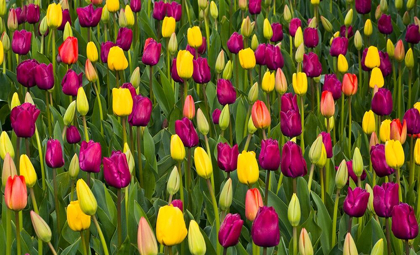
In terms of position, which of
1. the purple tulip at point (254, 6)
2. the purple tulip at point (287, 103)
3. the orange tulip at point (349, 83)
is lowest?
the purple tulip at point (254, 6)

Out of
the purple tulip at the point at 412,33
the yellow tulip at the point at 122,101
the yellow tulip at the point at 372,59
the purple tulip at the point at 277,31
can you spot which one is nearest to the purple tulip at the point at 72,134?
the yellow tulip at the point at 122,101

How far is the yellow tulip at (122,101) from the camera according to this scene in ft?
8.07

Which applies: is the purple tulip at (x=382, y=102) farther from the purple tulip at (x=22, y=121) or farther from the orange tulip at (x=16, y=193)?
the orange tulip at (x=16, y=193)

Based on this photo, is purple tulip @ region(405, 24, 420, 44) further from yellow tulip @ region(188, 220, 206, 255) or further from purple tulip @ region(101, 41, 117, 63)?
yellow tulip @ region(188, 220, 206, 255)

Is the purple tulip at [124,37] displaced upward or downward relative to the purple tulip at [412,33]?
upward

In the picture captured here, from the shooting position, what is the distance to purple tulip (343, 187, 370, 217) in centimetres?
207

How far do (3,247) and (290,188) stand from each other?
3.19 feet

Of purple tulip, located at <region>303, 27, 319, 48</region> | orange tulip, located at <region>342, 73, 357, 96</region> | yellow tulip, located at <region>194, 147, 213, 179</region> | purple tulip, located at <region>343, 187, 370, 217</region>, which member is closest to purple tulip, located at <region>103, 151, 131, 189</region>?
yellow tulip, located at <region>194, 147, 213, 179</region>

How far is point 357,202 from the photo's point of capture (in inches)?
81.8

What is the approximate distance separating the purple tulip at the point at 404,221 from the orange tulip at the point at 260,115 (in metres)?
0.69

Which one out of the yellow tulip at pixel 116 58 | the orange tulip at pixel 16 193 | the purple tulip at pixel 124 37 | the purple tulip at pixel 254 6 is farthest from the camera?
the purple tulip at pixel 254 6

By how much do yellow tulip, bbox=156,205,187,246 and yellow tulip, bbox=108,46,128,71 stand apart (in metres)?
1.42

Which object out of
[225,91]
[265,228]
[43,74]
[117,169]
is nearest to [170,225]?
[265,228]

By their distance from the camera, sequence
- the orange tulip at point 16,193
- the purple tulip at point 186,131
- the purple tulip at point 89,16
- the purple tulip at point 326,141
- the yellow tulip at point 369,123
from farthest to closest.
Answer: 1. the purple tulip at point 89,16
2. the yellow tulip at point 369,123
3. the purple tulip at point 326,141
4. the purple tulip at point 186,131
5. the orange tulip at point 16,193
